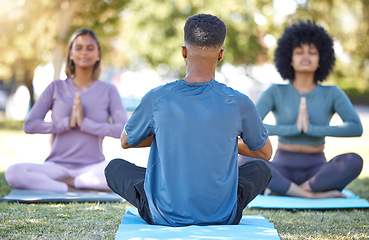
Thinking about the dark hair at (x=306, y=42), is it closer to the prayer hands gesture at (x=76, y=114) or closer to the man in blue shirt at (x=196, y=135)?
the prayer hands gesture at (x=76, y=114)

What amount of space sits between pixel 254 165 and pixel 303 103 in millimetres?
2049

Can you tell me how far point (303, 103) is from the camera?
567 cm

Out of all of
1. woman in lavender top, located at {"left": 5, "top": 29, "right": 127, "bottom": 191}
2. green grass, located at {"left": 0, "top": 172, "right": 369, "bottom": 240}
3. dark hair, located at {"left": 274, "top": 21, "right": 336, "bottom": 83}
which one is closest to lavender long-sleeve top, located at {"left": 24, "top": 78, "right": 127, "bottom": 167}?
woman in lavender top, located at {"left": 5, "top": 29, "right": 127, "bottom": 191}

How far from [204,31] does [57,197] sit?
8.43 ft

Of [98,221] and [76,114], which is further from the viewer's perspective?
[76,114]

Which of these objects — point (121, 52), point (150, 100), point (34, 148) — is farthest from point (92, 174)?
point (121, 52)

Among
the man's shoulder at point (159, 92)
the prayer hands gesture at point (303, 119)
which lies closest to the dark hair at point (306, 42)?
the prayer hands gesture at point (303, 119)

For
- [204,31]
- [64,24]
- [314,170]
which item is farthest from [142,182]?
[64,24]

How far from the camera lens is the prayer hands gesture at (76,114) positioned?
561 cm

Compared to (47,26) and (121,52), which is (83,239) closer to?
(47,26)

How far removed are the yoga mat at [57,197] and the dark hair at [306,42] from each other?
253 centimetres

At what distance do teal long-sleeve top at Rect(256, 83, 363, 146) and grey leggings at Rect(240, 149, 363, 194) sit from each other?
18cm

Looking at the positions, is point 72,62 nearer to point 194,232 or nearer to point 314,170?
point 314,170

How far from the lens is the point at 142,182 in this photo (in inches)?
143
